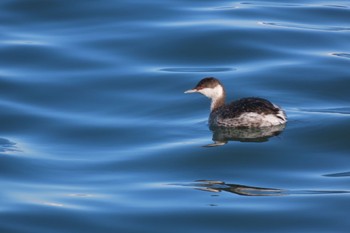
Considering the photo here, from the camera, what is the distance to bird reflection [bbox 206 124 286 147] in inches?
691

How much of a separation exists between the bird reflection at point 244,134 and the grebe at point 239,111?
62 millimetres

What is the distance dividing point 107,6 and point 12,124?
7.92 m

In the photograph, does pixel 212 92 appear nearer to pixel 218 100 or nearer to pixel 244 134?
pixel 218 100

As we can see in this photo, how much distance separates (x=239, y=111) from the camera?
59.3 ft

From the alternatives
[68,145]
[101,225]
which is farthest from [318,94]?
[101,225]

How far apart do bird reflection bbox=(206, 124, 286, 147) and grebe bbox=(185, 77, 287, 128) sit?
2.4 inches

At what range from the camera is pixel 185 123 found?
60.4ft

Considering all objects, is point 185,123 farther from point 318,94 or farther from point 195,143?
point 318,94

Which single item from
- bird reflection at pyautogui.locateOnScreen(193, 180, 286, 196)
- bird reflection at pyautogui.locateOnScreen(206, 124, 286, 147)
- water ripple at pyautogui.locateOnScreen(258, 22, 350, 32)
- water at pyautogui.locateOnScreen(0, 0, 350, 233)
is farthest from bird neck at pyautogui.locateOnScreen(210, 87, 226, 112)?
water ripple at pyautogui.locateOnScreen(258, 22, 350, 32)

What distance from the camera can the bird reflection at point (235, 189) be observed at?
14.7 meters

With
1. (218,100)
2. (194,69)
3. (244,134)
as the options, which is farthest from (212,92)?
(194,69)

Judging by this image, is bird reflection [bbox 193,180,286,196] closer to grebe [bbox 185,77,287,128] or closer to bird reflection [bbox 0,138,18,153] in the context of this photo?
grebe [bbox 185,77,287,128]

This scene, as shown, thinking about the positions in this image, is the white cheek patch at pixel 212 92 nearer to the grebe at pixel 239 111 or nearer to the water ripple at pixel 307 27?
the grebe at pixel 239 111

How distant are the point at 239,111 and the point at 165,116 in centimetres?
138
